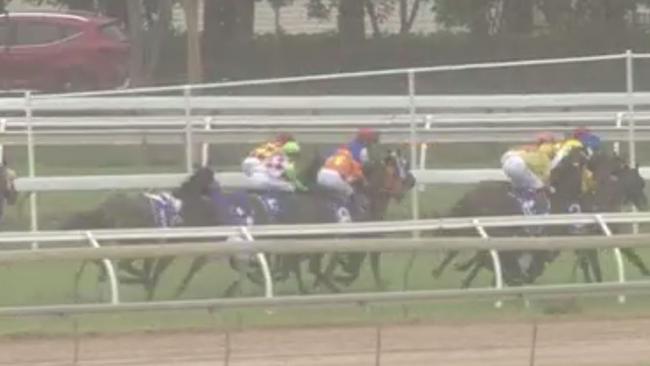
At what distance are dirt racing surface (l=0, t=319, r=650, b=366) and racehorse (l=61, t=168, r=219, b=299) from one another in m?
2.18

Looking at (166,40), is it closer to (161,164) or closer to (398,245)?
(161,164)

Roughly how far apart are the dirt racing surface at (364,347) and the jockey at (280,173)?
2.67 meters

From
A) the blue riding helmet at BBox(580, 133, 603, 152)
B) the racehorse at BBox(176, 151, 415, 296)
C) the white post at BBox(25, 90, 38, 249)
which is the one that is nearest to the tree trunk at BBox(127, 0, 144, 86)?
the white post at BBox(25, 90, 38, 249)

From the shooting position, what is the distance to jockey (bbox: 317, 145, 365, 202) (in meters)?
14.9

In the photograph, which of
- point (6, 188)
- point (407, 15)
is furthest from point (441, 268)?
point (407, 15)

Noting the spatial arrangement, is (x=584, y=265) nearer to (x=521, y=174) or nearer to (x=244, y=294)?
(x=521, y=174)

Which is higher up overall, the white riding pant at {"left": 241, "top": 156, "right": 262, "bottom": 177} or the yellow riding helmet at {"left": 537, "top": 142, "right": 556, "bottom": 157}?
the yellow riding helmet at {"left": 537, "top": 142, "right": 556, "bottom": 157}

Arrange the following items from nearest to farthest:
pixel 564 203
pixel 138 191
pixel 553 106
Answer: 1. pixel 564 203
2. pixel 138 191
3. pixel 553 106

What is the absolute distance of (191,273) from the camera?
12844 millimetres

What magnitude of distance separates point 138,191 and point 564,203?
3.69 meters

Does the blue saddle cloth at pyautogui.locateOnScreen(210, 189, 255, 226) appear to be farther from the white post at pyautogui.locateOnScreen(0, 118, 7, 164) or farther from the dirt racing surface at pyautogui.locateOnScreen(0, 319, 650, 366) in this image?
the white post at pyautogui.locateOnScreen(0, 118, 7, 164)

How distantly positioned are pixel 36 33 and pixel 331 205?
13.6 metres

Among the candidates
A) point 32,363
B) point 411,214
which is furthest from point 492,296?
point 411,214

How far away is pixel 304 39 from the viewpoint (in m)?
29.9
